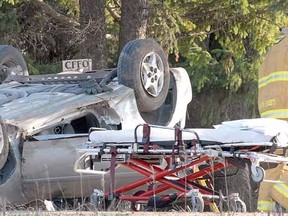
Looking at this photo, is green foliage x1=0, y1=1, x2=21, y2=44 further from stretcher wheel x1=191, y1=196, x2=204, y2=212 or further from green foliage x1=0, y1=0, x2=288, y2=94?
stretcher wheel x1=191, y1=196, x2=204, y2=212

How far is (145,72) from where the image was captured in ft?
32.9

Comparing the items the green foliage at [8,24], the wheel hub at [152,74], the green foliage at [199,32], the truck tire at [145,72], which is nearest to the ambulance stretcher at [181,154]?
the truck tire at [145,72]

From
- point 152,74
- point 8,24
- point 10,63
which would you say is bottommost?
point 152,74

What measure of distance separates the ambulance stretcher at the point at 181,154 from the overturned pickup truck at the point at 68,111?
510 mm

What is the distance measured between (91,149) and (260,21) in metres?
8.80

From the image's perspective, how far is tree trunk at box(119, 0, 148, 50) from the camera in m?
14.8

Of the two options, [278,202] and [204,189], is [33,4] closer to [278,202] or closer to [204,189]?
[204,189]

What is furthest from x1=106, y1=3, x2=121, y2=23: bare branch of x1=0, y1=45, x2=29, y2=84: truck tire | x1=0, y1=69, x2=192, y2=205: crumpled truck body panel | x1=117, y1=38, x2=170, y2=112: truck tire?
x1=0, y1=69, x2=192, y2=205: crumpled truck body panel

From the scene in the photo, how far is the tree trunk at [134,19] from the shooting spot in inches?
583

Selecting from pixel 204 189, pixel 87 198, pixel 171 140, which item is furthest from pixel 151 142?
pixel 87 198

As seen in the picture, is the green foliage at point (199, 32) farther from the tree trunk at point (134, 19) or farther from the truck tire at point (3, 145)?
the truck tire at point (3, 145)

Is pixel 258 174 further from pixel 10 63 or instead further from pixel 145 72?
pixel 10 63

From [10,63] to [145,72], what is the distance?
1.95 m

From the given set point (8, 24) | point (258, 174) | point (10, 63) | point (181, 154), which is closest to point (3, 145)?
point (181, 154)
